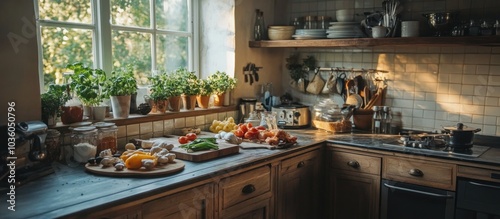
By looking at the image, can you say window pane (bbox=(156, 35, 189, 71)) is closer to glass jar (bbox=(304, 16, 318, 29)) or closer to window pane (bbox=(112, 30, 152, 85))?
window pane (bbox=(112, 30, 152, 85))

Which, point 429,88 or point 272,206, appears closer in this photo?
point 272,206

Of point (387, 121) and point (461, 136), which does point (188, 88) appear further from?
point (461, 136)

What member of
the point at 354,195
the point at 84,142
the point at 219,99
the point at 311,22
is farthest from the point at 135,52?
the point at 354,195

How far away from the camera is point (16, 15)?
1998mm

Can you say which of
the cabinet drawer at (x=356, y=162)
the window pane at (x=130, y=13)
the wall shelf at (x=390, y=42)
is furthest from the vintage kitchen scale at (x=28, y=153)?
the wall shelf at (x=390, y=42)

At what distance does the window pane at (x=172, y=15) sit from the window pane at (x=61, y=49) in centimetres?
59

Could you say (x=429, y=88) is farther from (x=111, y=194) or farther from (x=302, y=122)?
(x=111, y=194)

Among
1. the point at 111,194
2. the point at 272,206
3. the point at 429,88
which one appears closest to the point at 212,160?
the point at 272,206

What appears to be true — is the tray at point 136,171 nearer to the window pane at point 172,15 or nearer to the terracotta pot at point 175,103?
the terracotta pot at point 175,103

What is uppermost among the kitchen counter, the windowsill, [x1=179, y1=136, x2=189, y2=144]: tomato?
the windowsill

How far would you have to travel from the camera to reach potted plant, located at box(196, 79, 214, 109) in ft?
10.0

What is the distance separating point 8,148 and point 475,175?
2.35 meters

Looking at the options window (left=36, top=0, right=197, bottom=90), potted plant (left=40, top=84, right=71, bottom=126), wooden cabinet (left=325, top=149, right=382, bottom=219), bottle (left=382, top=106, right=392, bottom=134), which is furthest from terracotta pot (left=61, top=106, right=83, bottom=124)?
bottle (left=382, top=106, right=392, bottom=134)

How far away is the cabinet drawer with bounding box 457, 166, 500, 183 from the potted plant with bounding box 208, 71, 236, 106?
1.63m
